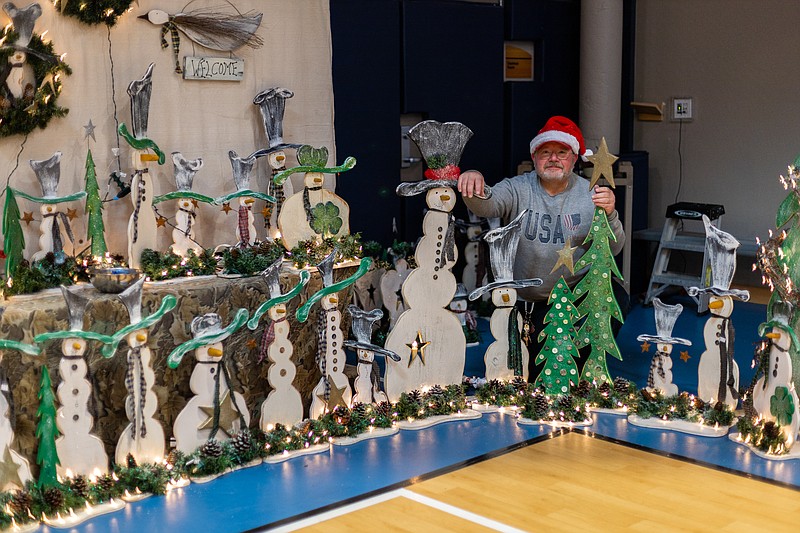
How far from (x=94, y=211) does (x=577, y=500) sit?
2296mm

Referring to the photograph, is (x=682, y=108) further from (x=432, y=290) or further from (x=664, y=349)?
(x=432, y=290)

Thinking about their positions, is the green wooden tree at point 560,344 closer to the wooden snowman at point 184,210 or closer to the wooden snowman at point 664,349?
the wooden snowman at point 664,349

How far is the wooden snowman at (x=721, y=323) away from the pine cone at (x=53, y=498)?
2.70 meters

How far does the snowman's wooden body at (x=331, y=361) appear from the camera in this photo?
446 centimetres

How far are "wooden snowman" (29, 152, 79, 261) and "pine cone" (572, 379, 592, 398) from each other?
94.2 inches

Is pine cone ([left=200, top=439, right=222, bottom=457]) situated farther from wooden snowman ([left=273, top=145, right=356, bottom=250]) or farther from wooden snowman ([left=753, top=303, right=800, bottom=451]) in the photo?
wooden snowman ([left=753, top=303, right=800, bottom=451])

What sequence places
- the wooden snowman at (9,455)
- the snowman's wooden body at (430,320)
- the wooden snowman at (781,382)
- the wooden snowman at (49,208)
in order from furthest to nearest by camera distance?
the snowman's wooden body at (430,320)
the wooden snowman at (49,208)
the wooden snowman at (781,382)
the wooden snowman at (9,455)

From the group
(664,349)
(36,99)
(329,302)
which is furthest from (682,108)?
(36,99)

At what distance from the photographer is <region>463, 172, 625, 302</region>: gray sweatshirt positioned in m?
5.09

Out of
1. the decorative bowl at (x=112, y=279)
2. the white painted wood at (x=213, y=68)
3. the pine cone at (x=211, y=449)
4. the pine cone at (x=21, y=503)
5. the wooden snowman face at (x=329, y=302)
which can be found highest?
the white painted wood at (x=213, y=68)

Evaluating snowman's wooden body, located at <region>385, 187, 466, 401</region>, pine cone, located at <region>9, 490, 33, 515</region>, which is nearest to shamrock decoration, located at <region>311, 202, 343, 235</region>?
snowman's wooden body, located at <region>385, 187, 466, 401</region>

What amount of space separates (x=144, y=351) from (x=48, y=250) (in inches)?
27.1

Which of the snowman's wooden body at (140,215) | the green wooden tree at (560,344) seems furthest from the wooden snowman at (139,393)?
the green wooden tree at (560,344)

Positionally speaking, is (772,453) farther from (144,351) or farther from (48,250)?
(48,250)
